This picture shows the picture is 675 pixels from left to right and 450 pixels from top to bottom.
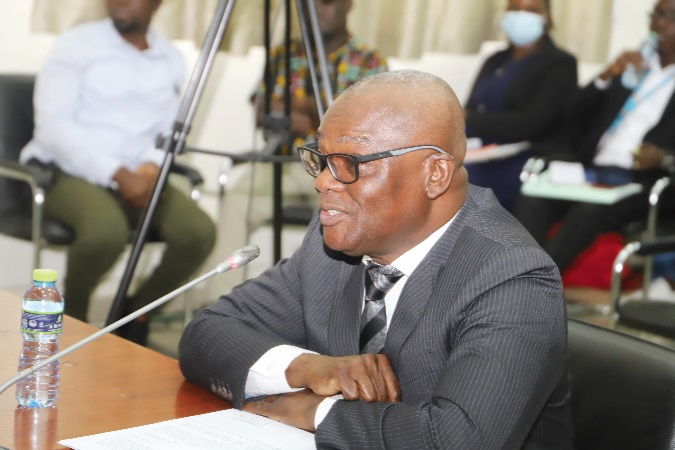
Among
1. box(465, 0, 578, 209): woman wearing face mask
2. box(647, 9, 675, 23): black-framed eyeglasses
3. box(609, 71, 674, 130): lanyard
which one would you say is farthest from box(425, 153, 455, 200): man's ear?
box(647, 9, 675, 23): black-framed eyeglasses

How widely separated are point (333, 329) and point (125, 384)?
393mm

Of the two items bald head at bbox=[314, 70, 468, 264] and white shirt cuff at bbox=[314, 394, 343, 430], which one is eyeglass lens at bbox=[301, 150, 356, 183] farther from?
white shirt cuff at bbox=[314, 394, 343, 430]

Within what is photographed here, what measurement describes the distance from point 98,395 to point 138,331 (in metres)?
2.65

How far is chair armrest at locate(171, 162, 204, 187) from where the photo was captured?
13.7 feet

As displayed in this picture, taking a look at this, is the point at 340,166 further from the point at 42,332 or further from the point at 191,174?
the point at 191,174

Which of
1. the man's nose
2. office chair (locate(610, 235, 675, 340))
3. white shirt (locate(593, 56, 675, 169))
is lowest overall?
office chair (locate(610, 235, 675, 340))

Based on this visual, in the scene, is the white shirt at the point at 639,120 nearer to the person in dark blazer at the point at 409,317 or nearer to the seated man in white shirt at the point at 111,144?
the seated man in white shirt at the point at 111,144

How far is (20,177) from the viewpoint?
3965mm

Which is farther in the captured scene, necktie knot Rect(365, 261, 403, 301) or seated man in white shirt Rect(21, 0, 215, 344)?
seated man in white shirt Rect(21, 0, 215, 344)

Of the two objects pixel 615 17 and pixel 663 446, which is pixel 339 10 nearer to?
pixel 615 17

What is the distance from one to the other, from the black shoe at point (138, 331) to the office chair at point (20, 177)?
15.0 inches

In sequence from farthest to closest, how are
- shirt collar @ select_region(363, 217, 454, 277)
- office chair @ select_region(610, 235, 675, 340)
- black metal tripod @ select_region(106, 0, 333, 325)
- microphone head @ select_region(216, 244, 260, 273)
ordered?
office chair @ select_region(610, 235, 675, 340), black metal tripod @ select_region(106, 0, 333, 325), shirt collar @ select_region(363, 217, 454, 277), microphone head @ select_region(216, 244, 260, 273)

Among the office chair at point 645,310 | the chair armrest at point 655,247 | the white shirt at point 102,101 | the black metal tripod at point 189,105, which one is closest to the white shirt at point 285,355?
the black metal tripod at point 189,105

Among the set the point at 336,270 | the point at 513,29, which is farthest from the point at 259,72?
the point at 336,270
